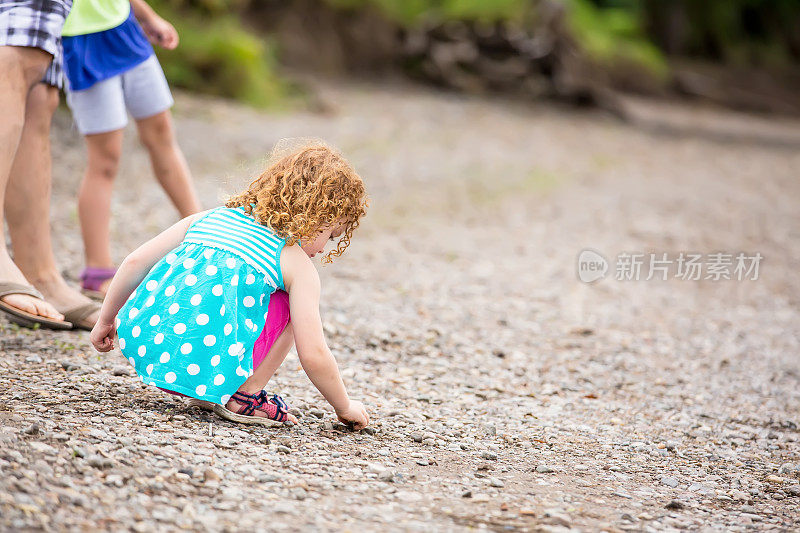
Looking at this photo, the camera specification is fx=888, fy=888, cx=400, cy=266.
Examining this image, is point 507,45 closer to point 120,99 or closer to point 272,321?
point 120,99

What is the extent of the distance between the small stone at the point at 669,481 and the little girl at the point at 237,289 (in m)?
0.97

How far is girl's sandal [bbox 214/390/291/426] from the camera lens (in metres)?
2.45

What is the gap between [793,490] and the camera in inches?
102

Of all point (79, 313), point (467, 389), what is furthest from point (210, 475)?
point (467, 389)

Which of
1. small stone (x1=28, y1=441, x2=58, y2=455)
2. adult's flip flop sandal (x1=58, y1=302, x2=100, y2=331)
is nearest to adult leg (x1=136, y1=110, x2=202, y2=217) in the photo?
adult's flip flop sandal (x1=58, y1=302, x2=100, y2=331)

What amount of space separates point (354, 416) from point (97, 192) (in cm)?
150

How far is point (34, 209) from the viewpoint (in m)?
3.09

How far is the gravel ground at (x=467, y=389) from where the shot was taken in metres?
2.07

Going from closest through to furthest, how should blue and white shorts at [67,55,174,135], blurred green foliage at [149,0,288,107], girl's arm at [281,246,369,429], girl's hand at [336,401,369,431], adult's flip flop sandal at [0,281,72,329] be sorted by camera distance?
girl's arm at [281,246,369,429], girl's hand at [336,401,369,431], adult's flip flop sandal at [0,281,72,329], blue and white shorts at [67,55,174,135], blurred green foliage at [149,0,288,107]

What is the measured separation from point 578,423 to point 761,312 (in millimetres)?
2647

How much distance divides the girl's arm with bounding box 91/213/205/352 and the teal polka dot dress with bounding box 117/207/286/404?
28mm

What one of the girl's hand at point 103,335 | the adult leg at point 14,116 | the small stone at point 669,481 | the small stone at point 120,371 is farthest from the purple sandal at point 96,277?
the small stone at point 669,481

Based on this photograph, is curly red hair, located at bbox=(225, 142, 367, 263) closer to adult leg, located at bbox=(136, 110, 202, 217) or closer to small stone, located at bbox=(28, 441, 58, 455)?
small stone, located at bbox=(28, 441, 58, 455)

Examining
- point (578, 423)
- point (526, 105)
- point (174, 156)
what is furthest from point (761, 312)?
point (526, 105)
